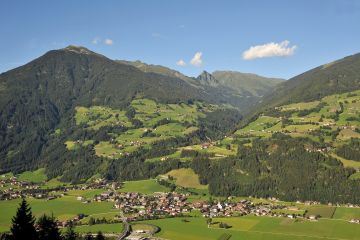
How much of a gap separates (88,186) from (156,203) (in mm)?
51238

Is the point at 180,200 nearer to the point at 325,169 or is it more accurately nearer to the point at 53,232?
the point at 325,169

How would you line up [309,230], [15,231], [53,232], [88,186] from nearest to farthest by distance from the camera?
[15,231] → [53,232] → [309,230] → [88,186]

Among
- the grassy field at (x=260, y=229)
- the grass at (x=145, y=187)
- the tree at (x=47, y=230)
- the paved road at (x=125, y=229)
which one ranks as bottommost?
the grassy field at (x=260, y=229)

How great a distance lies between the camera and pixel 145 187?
188375 mm

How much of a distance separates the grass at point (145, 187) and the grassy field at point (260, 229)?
1795 inches

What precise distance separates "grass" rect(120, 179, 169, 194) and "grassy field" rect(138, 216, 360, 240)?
45584 mm

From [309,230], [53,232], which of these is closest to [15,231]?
[53,232]

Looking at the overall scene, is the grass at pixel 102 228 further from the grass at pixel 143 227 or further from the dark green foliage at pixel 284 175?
the dark green foliage at pixel 284 175

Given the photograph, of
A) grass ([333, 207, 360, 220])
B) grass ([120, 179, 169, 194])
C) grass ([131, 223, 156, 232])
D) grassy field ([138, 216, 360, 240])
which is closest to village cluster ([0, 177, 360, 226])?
grass ([333, 207, 360, 220])

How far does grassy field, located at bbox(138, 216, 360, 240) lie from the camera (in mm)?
116688

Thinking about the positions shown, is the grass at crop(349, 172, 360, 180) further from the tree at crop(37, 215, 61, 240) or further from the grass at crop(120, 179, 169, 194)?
the tree at crop(37, 215, 61, 240)

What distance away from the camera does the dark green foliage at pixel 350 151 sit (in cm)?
17923

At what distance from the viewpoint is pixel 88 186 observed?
19888 centimetres

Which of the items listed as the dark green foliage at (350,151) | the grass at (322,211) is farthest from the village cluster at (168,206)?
the dark green foliage at (350,151)
